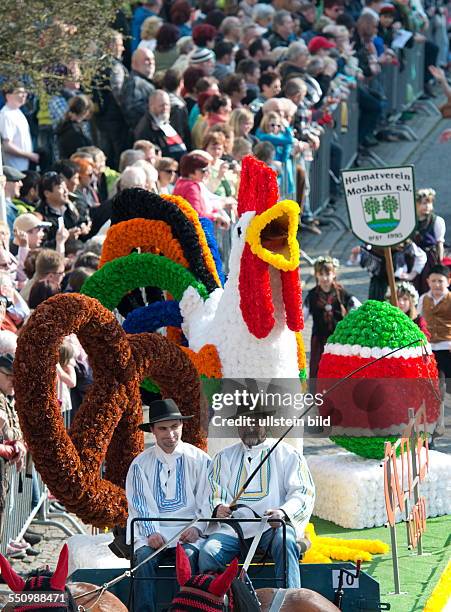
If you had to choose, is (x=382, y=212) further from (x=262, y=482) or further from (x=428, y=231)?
(x=262, y=482)

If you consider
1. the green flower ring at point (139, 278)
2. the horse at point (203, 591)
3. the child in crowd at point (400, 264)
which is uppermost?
the child in crowd at point (400, 264)

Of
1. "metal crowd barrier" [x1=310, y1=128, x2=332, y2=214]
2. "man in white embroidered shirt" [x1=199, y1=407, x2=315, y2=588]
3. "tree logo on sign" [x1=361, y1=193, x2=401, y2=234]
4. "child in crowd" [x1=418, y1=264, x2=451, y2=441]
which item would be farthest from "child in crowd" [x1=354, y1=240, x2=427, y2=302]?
"man in white embroidered shirt" [x1=199, y1=407, x2=315, y2=588]

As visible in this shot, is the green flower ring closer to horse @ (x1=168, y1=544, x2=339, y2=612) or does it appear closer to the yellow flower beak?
the yellow flower beak

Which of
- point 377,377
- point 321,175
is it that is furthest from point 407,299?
point 321,175

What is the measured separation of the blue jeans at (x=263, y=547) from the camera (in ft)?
29.1

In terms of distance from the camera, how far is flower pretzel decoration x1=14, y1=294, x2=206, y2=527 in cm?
999

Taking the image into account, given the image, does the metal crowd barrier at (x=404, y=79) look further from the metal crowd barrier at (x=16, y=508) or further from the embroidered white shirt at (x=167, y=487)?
the embroidered white shirt at (x=167, y=487)

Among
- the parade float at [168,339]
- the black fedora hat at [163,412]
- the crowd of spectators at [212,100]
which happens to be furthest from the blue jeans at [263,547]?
the crowd of spectators at [212,100]

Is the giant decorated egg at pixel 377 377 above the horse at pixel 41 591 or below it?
above

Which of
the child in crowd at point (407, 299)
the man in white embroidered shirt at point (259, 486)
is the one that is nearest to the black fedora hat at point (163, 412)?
the man in white embroidered shirt at point (259, 486)

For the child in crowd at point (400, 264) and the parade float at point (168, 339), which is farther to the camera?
the child in crowd at point (400, 264)

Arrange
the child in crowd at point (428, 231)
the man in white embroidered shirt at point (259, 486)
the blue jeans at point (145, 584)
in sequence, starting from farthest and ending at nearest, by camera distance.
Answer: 1. the child in crowd at point (428, 231)
2. the man in white embroidered shirt at point (259, 486)
3. the blue jeans at point (145, 584)

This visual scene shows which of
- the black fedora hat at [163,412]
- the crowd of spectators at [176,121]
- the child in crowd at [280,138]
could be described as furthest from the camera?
the child in crowd at [280,138]

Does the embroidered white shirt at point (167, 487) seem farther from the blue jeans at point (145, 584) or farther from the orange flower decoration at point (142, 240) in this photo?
the orange flower decoration at point (142, 240)
